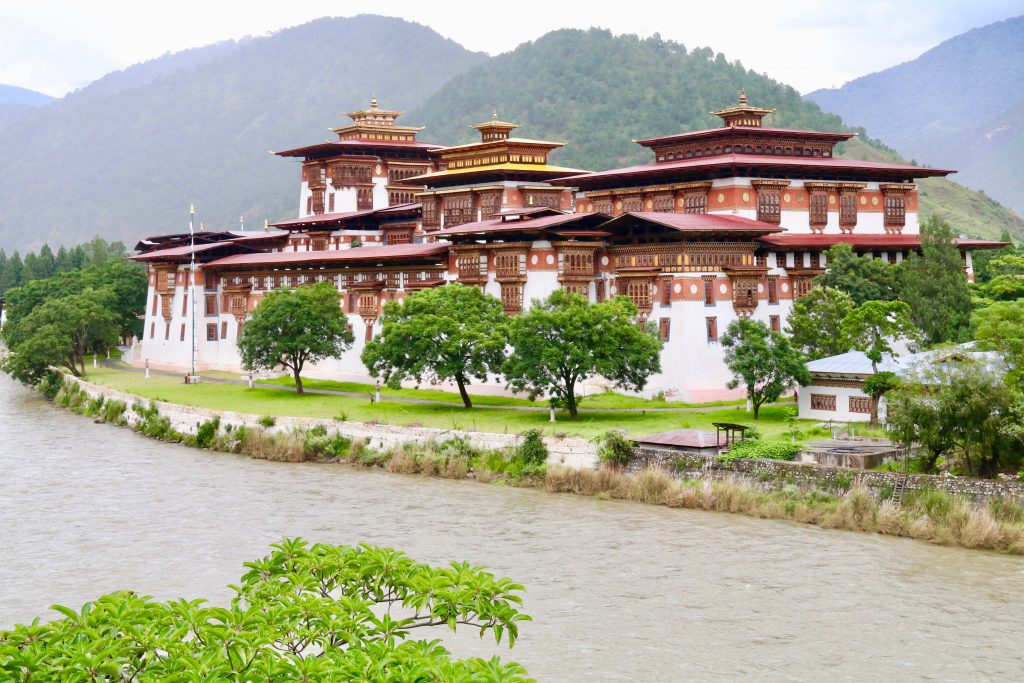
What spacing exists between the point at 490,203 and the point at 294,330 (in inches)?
594

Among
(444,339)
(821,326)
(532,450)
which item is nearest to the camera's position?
(532,450)

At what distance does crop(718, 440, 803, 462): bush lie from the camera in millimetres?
42406

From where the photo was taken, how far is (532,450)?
46719 millimetres

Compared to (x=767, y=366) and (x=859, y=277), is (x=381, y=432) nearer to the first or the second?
(x=767, y=366)

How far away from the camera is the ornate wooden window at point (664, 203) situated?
69.1m

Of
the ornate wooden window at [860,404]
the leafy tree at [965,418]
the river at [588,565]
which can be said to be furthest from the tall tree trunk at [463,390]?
the leafy tree at [965,418]

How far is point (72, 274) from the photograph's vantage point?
105750mm

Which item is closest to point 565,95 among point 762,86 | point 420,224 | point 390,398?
point 762,86

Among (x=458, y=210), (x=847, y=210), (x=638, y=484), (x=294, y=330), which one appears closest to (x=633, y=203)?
(x=847, y=210)

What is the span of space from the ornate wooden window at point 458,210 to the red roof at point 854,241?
748 inches

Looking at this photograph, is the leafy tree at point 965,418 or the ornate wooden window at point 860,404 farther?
the ornate wooden window at point 860,404

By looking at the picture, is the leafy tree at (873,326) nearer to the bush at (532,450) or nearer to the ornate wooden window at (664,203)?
the bush at (532,450)

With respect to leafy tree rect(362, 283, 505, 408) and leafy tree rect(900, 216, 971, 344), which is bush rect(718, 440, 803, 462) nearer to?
leafy tree rect(362, 283, 505, 408)

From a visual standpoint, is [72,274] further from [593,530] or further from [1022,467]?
[1022,467]
